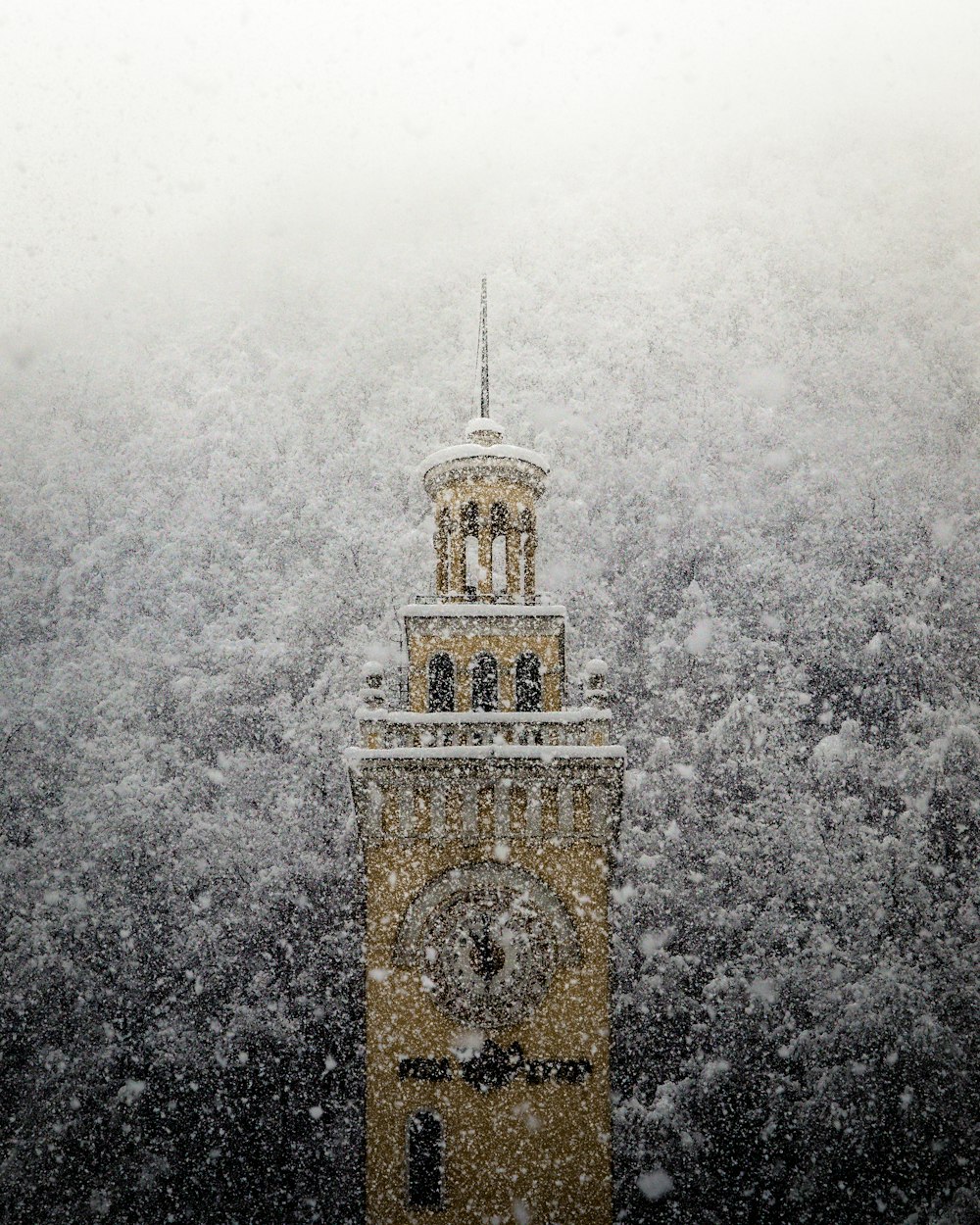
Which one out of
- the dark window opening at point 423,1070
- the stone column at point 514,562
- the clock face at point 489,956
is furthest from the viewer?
the stone column at point 514,562

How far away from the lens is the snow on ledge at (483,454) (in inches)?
700

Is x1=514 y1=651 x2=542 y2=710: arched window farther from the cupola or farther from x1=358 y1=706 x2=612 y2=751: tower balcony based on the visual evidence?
the cupola

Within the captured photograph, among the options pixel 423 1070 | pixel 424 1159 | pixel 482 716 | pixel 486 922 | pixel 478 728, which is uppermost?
pixel 482 716

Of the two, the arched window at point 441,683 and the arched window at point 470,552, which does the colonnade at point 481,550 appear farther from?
the arched window at point 441,683

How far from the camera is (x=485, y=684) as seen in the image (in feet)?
54.5

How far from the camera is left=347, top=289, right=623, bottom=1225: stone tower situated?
1444cm

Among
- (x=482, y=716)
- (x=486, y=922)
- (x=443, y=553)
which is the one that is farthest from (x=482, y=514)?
(x=486, y=922)

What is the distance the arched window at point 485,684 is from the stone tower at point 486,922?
1.2 inches

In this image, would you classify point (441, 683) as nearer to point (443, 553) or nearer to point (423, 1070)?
point (443, 553)

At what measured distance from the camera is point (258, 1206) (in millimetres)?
24766

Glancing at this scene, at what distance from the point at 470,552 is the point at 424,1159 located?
8.86 meters

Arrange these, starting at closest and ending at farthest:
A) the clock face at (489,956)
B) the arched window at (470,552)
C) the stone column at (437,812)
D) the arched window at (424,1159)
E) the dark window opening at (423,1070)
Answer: the arched window at (424,1159) → the dark window opening at (423,1070) → the clock face at (489,956) → the stone column at (437,812) → the arched window at (470,552)

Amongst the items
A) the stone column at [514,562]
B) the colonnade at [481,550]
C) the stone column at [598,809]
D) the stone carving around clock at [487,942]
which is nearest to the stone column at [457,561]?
the colonnade at [481,550]

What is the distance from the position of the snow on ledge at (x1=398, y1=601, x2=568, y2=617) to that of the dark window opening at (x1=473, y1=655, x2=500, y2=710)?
27.3 inches
